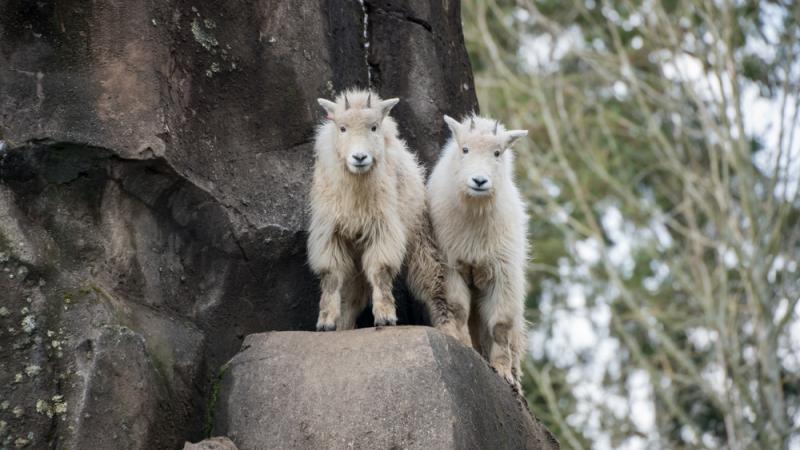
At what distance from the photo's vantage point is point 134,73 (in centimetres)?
934

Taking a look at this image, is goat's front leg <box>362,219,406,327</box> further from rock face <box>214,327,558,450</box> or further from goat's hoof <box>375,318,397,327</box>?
rock face <box>214,327,558,450</box>

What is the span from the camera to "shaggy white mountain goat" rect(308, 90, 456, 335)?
30.9 feet

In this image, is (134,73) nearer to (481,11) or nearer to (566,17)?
(481,11)

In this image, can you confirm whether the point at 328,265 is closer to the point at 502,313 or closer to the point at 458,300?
the point at 458,300

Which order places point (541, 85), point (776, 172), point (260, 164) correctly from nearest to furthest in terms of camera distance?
point (260, 164) < point (776, 172) < point (541, 85)

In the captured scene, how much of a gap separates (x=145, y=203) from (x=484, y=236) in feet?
8.69

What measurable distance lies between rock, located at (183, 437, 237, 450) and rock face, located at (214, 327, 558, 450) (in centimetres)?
11

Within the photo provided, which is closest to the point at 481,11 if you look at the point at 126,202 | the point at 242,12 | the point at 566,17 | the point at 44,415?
the point at 566,17

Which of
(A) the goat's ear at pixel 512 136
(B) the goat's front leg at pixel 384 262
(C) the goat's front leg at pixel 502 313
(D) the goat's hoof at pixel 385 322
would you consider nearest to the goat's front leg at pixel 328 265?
(B) the goat's front leg at pixel 384 262

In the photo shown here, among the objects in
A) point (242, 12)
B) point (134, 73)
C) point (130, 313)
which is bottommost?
point (130, 313)

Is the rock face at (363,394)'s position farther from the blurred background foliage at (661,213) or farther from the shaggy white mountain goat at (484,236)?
the blurred background foliage at (661,213)

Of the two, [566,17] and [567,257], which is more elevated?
[566,17]

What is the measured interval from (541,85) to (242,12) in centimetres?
1034

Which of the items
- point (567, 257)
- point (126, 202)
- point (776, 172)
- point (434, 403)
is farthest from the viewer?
point (567, 257)
